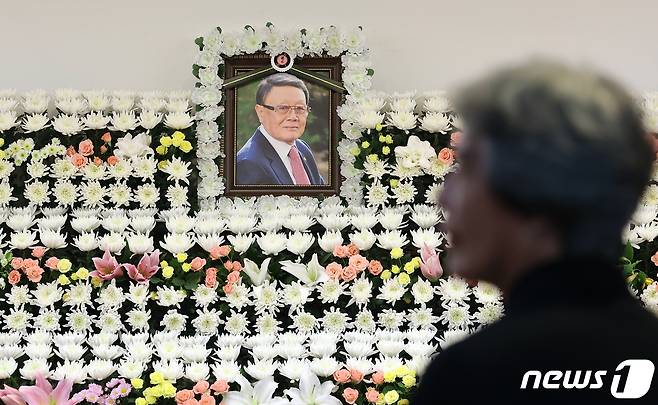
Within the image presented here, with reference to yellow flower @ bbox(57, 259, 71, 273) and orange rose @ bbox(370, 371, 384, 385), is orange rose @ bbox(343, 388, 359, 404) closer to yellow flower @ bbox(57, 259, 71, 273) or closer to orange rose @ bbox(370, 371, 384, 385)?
orange rose @ bbox(370, 371, 384, 385)

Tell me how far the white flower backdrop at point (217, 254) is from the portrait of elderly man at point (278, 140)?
16cm

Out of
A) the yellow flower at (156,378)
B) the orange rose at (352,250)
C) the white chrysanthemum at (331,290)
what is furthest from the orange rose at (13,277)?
the orange rose at (352,250)

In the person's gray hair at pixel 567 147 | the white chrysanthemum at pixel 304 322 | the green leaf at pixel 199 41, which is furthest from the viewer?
the green leaf at pixel 199 41

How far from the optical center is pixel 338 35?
4.73 m

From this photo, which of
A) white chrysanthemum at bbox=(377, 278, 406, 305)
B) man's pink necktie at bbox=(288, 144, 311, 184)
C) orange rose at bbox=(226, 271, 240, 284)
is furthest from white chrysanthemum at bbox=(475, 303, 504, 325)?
man's pink necktie at bbox=(288, 144, 311, 184)

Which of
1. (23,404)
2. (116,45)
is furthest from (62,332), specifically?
(116,45)

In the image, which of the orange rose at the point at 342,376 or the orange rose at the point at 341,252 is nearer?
the orange rose at the point at 342,376

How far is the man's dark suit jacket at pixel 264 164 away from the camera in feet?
15.7

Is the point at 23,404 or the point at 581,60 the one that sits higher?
the point at 581,60

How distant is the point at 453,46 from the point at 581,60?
169 inches

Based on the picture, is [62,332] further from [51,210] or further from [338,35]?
[338,35]

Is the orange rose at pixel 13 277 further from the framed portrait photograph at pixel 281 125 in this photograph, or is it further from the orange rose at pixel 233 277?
the framed portrait photograph at pixel 281 125

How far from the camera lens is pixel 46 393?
334cm

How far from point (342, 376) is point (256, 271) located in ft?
2.43
